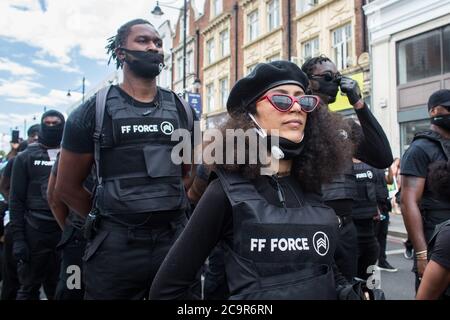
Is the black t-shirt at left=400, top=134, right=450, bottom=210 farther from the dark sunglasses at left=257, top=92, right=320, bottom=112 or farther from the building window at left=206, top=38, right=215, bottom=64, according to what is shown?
the building window at left=206, top=38, right=215, bottom=64

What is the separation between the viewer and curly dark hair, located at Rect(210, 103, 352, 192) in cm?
186

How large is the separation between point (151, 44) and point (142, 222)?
1.11 m

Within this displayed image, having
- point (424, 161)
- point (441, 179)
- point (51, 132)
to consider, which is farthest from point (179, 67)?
point (441, 179)

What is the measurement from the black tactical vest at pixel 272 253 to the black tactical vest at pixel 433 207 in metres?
1.68

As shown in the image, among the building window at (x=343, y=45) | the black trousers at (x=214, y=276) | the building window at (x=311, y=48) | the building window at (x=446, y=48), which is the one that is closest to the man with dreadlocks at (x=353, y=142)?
the black trousers at (x=214, y=276)

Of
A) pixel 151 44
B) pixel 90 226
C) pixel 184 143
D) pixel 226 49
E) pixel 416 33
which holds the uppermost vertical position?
pixel 226 49

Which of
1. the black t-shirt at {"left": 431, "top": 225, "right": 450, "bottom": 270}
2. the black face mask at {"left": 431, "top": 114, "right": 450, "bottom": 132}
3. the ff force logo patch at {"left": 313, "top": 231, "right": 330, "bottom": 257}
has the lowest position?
the black t-shirt at {"left": 431, "top": 225, "right": 450, "bottom": 270}

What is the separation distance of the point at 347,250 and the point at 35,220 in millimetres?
2828

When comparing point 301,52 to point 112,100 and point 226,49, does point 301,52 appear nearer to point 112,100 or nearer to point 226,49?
point 226,49

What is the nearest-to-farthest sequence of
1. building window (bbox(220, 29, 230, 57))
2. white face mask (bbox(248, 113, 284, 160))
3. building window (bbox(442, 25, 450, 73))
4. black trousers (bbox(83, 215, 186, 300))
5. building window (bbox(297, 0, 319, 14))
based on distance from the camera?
white face mask (bbox(248, 113, 284, 160)) → black trousers (bbox(83, 215, 186, 300)) → building window (bbox(442, 25, 450, 73)) → building window (bbox(297, 0, 319, 14)) → building window (bbox(220, 29, 230, 57))

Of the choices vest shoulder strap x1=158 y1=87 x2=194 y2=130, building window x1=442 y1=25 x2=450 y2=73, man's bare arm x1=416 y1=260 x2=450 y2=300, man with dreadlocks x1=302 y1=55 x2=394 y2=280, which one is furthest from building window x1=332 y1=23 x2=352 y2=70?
man's bare arm x1=416 y1=260 x2=450 y2=300

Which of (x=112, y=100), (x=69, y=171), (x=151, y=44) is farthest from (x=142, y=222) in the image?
(x=151, y=44)

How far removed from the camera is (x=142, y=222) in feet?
7.59

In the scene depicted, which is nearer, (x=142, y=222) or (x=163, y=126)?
(x=142, y=222)
